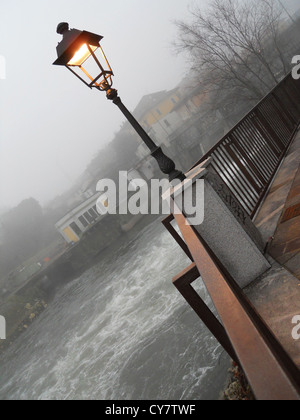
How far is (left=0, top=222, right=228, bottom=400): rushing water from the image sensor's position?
8695 millimetres

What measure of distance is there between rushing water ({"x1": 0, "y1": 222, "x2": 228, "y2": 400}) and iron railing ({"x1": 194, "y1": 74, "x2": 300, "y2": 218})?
5.33 metres

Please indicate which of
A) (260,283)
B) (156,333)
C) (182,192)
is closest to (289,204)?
(260,283)

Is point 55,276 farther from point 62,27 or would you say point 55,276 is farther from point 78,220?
point 62,27

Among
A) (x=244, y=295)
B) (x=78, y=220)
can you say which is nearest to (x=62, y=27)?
(x=244, y=295)

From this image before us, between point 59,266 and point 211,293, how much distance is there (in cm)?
3561

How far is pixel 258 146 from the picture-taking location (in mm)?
6094

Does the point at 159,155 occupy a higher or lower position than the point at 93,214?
lower

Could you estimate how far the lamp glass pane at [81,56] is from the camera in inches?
148

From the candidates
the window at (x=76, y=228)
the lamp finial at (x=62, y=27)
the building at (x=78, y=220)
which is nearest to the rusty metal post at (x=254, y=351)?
the lamp finial at (x=62, y=27)

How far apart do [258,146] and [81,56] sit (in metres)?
4.28

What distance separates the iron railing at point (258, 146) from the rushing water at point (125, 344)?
5.33 metres

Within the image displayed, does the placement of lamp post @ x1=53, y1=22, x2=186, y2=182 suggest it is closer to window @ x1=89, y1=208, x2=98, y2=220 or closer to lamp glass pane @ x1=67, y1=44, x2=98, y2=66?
lamp glass pane @ x1=67, y1=44, x2=98, y2=66

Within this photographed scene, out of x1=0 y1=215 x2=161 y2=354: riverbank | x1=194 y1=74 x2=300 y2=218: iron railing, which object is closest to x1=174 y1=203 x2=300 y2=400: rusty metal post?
x1=194 y1=74 x2=300 y2=218: iron railing
